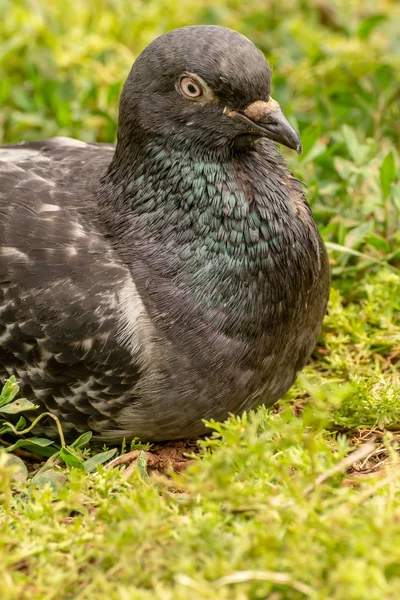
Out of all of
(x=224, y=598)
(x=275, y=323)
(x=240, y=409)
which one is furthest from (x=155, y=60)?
(x=224, y=598)

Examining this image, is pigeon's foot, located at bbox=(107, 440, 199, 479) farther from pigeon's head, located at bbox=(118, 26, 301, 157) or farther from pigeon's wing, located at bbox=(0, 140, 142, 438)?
pigeon's head, located at bbox=(118, 26, 301, 157)

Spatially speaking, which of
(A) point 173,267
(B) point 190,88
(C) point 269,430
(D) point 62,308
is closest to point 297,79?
(B) point 190,88

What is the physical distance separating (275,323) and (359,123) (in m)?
3.15

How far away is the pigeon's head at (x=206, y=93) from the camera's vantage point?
192 inches

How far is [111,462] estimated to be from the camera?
16.3 ft

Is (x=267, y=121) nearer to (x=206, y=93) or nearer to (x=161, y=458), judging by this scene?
(x=206, y=93)

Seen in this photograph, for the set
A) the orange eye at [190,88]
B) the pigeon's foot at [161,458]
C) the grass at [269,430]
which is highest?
the orange eye at [190,88]

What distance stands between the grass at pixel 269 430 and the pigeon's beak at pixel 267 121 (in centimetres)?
130

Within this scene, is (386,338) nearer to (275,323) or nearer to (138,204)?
(275,323)

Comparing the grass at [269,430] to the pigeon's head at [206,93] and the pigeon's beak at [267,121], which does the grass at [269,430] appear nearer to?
the pigeon's beak at [267,121]

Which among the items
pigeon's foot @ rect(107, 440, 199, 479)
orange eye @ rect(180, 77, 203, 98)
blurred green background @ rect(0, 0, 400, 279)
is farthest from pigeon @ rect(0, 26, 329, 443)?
blurred green background @ rect(0, 0, 400, 279)

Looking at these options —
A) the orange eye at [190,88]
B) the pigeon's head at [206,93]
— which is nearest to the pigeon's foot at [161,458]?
the pigeon's head at [206,93]

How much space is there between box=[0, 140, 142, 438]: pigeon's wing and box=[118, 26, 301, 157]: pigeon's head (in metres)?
0.72

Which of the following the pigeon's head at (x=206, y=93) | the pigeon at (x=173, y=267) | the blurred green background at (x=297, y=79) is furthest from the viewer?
the blurred green background at (x=297, y=79)
